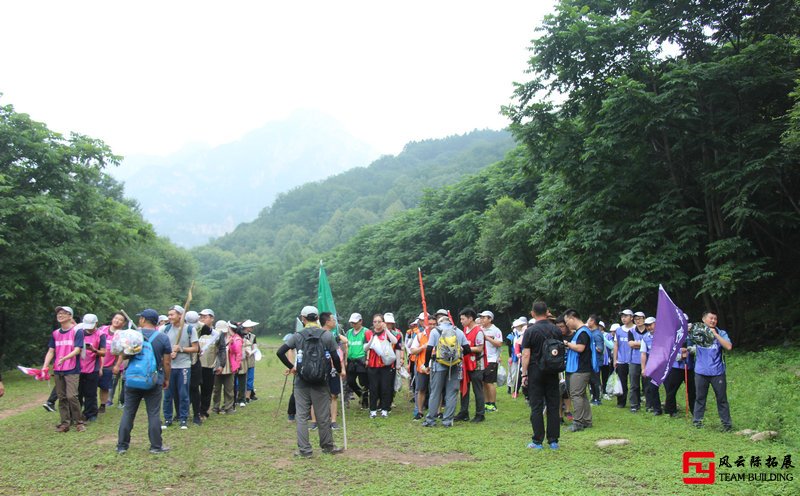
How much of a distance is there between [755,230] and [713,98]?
181 inches

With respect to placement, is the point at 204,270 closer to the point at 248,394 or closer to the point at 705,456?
the point at 248,394

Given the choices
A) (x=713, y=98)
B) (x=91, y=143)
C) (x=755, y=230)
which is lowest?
(x=755, y=230)

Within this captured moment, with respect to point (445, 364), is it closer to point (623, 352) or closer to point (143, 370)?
point (623, 352)

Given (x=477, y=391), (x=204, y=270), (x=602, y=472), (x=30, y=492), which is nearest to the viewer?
(x=30, y=492)

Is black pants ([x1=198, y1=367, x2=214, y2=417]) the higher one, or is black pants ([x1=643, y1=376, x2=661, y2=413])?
black pants ([x1=198, y1=367, x2=214, y2=417])

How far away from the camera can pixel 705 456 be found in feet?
24.5

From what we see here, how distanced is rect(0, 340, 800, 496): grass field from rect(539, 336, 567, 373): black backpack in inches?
44.7

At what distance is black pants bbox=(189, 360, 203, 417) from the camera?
34.2ft

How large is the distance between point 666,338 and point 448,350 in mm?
3705

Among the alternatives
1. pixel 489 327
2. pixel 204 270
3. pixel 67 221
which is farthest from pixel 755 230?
pixel 204 270

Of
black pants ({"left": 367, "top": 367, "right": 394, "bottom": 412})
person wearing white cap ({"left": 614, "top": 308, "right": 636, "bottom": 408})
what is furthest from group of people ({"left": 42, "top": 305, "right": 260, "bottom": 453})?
person wearing white cap ({"left": 614, "top": 308, "right": 636, "bottom": 408})

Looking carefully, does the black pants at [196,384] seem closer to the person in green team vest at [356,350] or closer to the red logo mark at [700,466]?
the person in green team vest at [356,350]

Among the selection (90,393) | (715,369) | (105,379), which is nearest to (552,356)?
(715,369)

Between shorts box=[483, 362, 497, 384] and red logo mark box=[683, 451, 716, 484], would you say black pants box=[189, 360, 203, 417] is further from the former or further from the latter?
red logo mark box=[683, 451, 716, 484]
